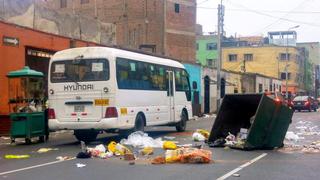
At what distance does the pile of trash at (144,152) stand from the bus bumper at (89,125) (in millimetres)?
603

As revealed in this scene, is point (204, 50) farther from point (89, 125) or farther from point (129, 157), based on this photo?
point (129, 157)

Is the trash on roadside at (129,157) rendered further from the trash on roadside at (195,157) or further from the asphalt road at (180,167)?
the trash on roadside at (195,157)

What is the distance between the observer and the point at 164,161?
1213 cm

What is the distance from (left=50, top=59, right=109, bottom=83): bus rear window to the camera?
16969 millimetres

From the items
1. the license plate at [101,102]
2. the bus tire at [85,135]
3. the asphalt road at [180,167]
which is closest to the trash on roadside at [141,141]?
the asphalt road at [180,167]

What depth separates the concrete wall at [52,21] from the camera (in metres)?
28.9

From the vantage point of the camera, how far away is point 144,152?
1380cm

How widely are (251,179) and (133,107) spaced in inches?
343

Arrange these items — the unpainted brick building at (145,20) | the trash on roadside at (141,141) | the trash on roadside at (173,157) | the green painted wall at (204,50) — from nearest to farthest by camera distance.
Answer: the trash on roadside at (173,157) < the trash on roadside at (141,141) < the unpainted brick building at (145,20) < the green painted wall at (204,50)

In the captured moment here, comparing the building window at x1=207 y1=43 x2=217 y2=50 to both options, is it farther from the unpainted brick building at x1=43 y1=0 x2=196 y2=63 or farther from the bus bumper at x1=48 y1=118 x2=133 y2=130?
the bus bumper at x1=48 y1=118 x2=133 y2=130

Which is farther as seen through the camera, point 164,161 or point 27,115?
point 27,115

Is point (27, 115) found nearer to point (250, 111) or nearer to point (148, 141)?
point (148, 141)

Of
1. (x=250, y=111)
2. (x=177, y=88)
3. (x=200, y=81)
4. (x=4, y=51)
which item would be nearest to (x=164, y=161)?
(x=250, y=111)

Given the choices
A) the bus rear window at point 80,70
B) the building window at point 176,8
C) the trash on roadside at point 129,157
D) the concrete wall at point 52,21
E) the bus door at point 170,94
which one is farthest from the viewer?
the building window at point 176,8
